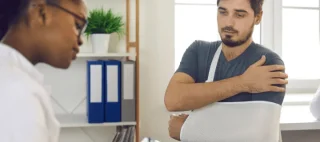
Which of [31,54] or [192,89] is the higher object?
[31,54]

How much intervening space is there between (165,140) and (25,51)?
1.95 meters

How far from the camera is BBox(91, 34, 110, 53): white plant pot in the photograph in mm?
2242

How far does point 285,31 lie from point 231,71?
156 centimetres

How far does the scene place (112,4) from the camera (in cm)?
245

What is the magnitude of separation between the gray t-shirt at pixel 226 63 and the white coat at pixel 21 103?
3.10 feet

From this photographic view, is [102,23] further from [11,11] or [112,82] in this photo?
[11,11]

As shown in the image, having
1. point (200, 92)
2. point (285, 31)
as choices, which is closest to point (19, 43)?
point (200, 92)

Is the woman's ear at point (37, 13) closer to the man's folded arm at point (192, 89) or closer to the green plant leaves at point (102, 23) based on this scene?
the man's folded arm at point (192, 89)

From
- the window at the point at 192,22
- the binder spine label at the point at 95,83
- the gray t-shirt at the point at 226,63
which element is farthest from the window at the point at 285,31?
the gray t-shirt at the point at 226,63

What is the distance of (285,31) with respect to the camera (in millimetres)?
2855

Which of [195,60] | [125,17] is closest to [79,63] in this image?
[125,17]

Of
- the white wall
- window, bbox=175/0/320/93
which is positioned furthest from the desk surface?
window, bbox=175/0/320/93

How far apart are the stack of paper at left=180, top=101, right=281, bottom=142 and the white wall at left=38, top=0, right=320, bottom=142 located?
39.5 inches

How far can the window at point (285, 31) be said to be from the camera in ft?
8.75
